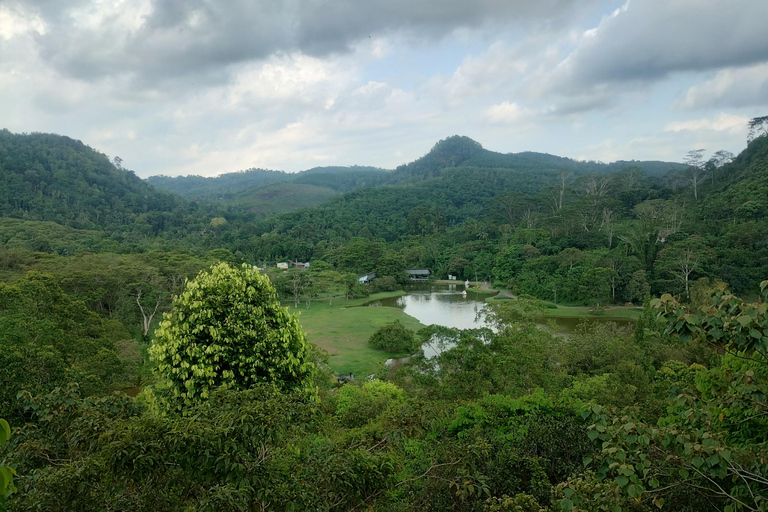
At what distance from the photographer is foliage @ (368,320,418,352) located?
22.4 metres

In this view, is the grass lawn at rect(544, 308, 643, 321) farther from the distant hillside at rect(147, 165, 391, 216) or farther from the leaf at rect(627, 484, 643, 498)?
the distant hillside at rect(147, 165, 391, 216)

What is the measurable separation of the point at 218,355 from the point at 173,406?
0.92m

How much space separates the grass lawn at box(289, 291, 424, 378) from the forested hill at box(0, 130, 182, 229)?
1913 inches

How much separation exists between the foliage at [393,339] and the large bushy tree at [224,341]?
1608 cm

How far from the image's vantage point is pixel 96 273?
80.1 feet

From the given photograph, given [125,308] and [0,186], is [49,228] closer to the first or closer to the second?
[0,186]

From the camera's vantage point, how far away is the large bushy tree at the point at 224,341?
5965 mm

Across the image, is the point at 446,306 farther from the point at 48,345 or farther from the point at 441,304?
the point at 48,345

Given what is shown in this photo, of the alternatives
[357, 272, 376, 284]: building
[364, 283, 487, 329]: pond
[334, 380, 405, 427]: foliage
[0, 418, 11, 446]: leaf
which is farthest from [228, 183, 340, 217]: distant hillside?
[0, 418, 11, 446]: leaf

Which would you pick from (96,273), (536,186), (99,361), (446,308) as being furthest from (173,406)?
(536,186)

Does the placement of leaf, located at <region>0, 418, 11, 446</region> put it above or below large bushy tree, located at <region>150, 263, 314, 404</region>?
above

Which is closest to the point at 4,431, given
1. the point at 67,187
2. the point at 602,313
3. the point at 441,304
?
the point at 602,313

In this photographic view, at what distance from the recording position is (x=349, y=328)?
2769cm

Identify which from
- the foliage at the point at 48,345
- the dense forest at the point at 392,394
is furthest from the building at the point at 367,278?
the foliage at the point at 48,345
